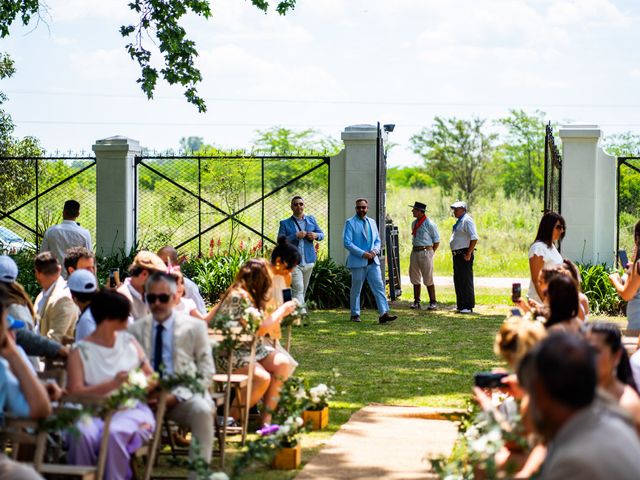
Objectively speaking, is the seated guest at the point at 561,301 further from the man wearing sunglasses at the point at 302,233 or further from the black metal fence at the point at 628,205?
the black metal fence at the point at 628,205

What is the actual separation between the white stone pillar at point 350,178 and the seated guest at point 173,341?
1247 cm

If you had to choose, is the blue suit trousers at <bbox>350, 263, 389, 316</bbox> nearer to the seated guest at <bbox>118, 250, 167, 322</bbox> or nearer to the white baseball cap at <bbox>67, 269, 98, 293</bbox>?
the seated guest at <bbox>118, 250, 167, 322</bbox>

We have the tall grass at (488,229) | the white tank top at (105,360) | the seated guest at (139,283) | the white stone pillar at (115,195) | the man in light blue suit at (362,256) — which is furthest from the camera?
the tall grass at (488,229)

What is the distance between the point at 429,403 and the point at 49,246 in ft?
17.8

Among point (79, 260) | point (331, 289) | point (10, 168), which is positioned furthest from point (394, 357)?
point (10, 168)

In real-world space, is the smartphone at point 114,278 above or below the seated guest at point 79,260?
below

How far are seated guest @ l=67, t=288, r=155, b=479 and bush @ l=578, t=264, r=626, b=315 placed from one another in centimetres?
1217

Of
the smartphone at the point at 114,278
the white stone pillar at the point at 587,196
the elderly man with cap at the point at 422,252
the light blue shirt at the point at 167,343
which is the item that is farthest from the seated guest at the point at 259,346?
the white stone pillar at the point at 587,196

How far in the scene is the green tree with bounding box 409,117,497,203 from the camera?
55.2m

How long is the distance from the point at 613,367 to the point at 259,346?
3.75 m

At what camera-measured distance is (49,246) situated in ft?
43.0

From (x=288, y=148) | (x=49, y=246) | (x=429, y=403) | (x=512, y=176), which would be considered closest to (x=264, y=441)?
(x=429, y=403)

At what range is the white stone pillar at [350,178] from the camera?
19328mm

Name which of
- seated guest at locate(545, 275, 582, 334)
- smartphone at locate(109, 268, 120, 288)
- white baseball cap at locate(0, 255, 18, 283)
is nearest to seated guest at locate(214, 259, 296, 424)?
white baseball cap at locate(0, 255, 18, 283)
